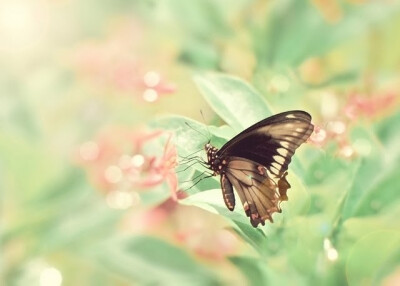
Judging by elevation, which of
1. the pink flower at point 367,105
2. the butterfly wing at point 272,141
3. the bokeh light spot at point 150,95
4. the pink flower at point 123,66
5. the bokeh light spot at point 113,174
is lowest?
the butterfly wing at point 272,141

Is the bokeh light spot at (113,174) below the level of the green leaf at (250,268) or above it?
above

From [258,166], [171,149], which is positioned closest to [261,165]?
[258,166]

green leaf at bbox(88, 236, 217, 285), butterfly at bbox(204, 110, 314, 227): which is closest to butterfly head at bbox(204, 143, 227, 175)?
butterfly at bbox(204, 110, 314, 227)

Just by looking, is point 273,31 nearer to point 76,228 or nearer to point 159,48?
point 159,48

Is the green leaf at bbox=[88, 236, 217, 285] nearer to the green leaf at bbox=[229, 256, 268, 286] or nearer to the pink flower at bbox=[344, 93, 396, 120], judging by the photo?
the green leaf at bbox=[229, 256, 268, 286]

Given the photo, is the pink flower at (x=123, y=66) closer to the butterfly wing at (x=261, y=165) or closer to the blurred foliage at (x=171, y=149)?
the blurred foliage at (x=171, y=149)

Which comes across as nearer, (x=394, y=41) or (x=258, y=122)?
(x=258, y=122)

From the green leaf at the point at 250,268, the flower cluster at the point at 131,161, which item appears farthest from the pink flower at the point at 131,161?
the green leaf at the point at 250,268

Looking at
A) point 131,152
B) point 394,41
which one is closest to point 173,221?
point 131,152
